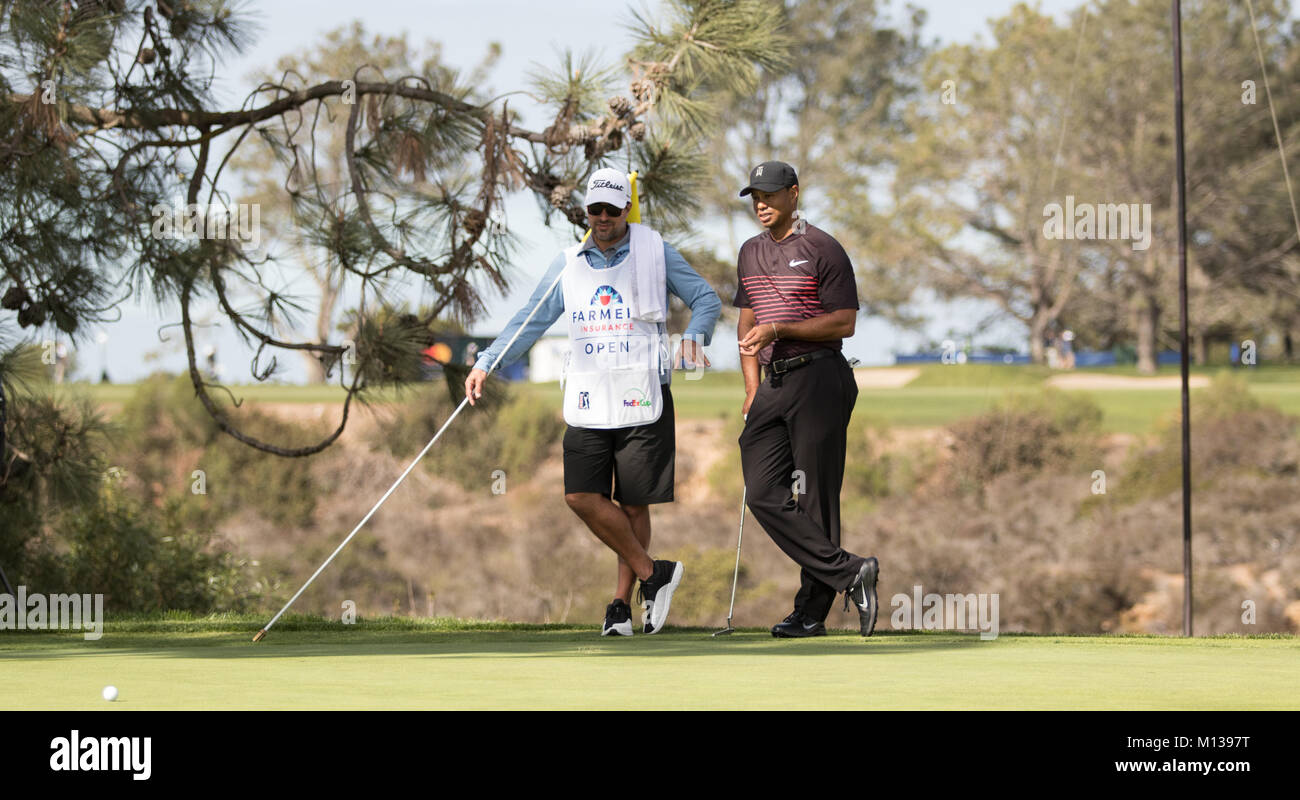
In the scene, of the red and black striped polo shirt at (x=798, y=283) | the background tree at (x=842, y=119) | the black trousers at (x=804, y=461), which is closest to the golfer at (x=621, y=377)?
the red and black striped polo shirt at (x=798, y=283)

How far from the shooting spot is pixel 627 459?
23.5 ft

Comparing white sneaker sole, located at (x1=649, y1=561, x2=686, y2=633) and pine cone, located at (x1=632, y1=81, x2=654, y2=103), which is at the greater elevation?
pine cone, located at (x1=632, y1=81, x2=654, y2=103)

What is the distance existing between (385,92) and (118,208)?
182cm

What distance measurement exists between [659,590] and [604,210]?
5.14ft

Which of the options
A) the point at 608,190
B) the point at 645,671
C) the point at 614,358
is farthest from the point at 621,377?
the point at 645,671

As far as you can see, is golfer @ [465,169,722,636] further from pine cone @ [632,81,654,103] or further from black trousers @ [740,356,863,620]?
pine cone @ [632,81,654,103]

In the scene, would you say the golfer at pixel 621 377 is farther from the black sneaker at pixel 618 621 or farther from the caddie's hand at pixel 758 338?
the caddie's hand at pixel 758 338

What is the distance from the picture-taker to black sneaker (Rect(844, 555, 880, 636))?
261 inches

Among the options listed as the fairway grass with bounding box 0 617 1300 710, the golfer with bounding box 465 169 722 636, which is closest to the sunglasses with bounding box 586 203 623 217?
the golfer with bounding box 465 169 722 636

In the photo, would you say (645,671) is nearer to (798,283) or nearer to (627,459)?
(627,459)

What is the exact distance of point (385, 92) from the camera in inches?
401

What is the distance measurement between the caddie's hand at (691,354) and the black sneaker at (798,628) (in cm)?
106

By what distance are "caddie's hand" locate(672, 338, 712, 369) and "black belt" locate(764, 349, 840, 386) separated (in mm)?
304
